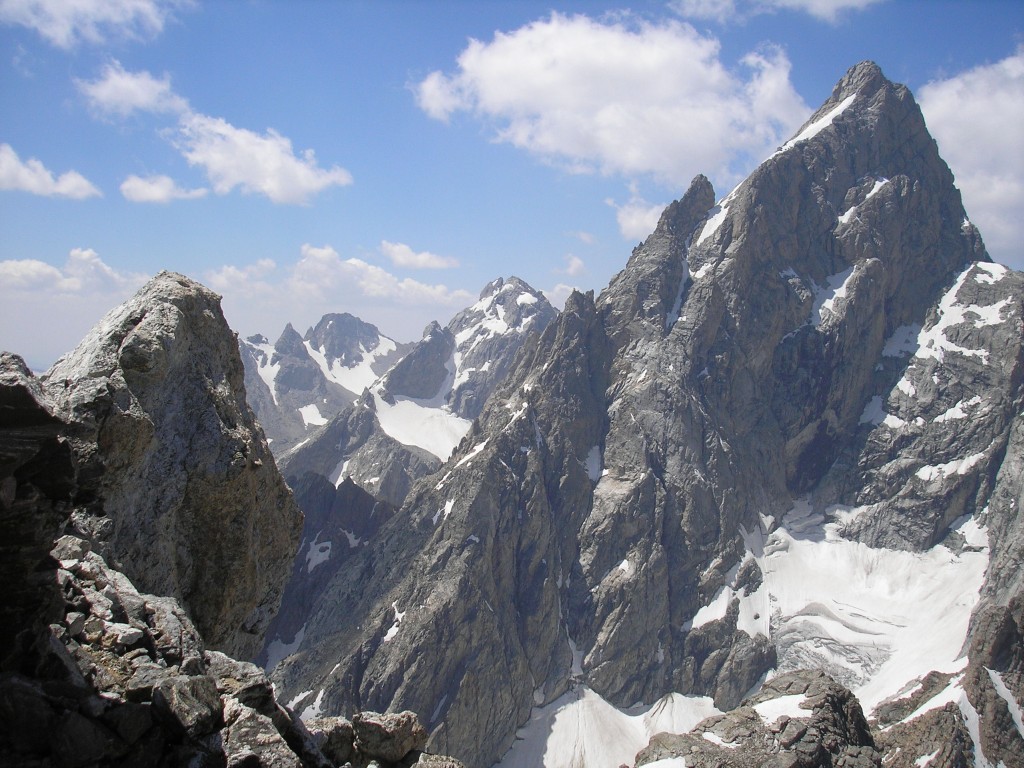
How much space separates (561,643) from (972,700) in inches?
2687

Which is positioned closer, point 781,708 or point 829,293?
point 781,708

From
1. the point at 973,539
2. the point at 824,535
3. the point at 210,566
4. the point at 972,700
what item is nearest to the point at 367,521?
the point at 824,535

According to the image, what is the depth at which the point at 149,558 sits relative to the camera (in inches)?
704

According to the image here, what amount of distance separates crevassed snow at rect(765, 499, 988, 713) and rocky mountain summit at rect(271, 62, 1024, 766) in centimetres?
55

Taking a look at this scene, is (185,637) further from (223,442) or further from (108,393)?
(223,442)

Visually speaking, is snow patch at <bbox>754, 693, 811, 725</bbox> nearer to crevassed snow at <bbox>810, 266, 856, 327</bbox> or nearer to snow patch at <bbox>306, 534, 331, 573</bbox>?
snow patch at <bbox>306, 534, 331, 573</bbox>

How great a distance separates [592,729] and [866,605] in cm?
6328

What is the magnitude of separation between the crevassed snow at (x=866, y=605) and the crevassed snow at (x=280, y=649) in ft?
303

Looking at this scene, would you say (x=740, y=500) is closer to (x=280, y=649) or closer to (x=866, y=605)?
(x=866, y=605)

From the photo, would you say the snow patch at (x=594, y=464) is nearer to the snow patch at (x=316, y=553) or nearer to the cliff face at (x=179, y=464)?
the snow patch at (x=316, y=553)

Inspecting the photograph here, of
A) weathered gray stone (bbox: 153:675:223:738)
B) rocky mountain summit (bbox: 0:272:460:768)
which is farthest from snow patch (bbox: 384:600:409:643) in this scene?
weathered gray stone (bbox: 153:675:223:738)

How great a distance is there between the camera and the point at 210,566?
67.3 ft

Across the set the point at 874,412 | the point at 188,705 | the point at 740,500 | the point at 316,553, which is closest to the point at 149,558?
the point at 188,705

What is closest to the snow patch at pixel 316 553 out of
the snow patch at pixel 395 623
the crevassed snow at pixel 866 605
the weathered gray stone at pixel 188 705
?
the snow patch at pixel 395 623
